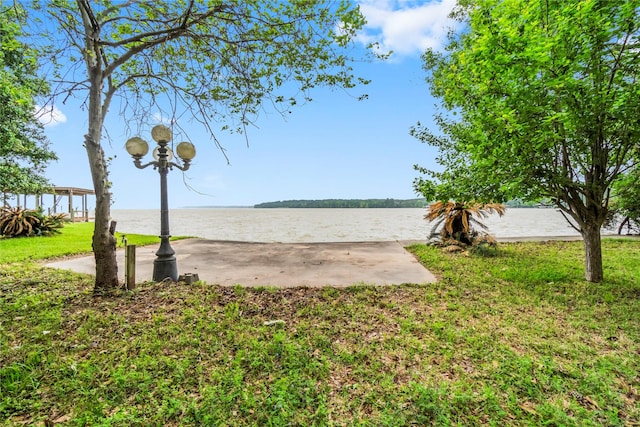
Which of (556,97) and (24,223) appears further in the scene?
(24,223)

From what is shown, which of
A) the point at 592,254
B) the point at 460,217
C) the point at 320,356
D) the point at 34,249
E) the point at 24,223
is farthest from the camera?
the point at 24,223

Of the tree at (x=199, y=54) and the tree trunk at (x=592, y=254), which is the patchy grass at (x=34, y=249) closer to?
the tree at (x=199, y=54)

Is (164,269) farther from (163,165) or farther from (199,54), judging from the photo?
(199,54)

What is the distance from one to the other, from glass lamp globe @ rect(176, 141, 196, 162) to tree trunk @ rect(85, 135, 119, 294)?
1.10m

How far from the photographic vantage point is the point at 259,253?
7.03m

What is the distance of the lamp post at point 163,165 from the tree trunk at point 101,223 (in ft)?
2.06

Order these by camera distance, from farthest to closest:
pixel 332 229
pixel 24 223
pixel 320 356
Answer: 1. pixel 332 229
2. pixel 24 223
3. pixel 320 356

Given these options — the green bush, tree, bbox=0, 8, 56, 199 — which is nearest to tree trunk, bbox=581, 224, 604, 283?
tree, bbox=0, 8, 56, 199

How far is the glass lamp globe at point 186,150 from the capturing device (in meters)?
4.67

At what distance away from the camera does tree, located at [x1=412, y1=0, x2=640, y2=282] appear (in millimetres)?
3277

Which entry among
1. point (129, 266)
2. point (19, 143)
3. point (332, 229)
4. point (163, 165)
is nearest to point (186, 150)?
point (163, 165)

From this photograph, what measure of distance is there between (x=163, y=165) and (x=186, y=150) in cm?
43

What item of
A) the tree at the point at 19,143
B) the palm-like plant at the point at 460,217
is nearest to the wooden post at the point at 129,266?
the tree at the point at 19,143

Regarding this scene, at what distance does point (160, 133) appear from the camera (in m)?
4.50
